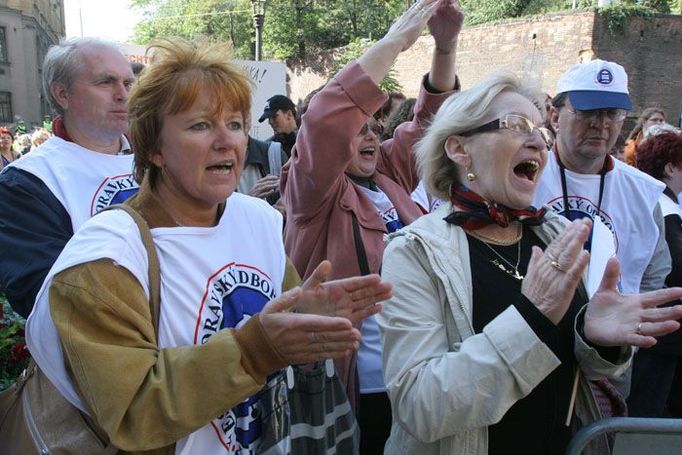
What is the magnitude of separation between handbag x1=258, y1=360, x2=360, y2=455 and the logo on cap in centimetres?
210

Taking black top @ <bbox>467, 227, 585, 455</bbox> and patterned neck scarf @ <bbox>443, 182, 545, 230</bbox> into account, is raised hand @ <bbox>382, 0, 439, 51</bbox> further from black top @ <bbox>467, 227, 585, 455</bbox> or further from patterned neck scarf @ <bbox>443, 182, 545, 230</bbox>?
black top @ <bbox>467, 227, 585, 455</bbox>

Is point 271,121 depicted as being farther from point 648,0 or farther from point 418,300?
point 648,0

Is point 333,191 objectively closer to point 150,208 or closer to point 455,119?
point 455,119

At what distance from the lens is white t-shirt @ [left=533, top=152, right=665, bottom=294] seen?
2963mm

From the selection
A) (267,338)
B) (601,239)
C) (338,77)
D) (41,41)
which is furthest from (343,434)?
(41,41)

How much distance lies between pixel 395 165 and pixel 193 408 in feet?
6.68

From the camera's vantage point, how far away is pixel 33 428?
162 cm

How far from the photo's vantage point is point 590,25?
18.8m

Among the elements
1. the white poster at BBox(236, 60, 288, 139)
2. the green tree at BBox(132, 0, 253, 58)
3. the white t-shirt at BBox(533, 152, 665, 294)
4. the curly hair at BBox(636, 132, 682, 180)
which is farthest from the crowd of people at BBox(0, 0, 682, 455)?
the green tree at BBox(132, 0, 253, 58)

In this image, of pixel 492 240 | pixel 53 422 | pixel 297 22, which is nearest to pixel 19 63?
pixel 297 22

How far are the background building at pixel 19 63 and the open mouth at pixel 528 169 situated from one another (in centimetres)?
3993

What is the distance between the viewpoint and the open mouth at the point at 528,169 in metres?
2.07

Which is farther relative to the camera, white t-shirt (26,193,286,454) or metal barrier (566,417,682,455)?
metal barrier (566,417,682,455)

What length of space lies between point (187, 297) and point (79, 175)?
3.72 feet
